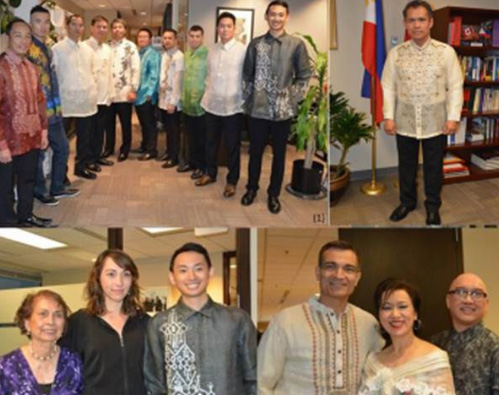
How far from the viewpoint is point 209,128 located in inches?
101

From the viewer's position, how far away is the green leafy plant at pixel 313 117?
2.52m

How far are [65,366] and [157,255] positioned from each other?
1.70 ft

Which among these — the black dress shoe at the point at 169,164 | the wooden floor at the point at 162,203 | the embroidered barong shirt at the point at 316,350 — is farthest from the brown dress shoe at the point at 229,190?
the embroidered barong shirt at the point at 316,350

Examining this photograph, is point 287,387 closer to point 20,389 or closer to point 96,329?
point 96,329

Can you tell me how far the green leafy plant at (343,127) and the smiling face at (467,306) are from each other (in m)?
0.73

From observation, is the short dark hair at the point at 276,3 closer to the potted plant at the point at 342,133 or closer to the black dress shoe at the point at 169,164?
the potted plant at the point at 342,133

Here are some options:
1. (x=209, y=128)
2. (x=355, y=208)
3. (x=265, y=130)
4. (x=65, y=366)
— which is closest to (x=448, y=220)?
(x=355, y=208)

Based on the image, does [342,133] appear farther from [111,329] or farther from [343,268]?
[111,329]

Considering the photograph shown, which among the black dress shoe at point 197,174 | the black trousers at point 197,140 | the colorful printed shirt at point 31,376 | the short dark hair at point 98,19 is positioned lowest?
the colorful printed shirt at point 31,376

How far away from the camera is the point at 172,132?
255 centimetres

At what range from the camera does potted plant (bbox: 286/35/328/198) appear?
2520mm

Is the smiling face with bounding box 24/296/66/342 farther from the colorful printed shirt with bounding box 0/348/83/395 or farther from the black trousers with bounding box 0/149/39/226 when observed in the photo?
the black trousers with bounding box 0/149/39/226

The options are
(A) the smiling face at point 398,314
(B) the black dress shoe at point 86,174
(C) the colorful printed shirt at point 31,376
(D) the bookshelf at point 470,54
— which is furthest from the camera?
(D) the bookshelf at point 470,54

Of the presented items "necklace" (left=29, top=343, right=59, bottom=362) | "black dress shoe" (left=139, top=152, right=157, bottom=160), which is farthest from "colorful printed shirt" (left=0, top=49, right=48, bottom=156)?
"necklace" (left=29, top=343, right=59, bottom=362)
